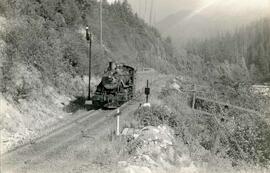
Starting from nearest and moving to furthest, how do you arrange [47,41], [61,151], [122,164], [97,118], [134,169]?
1. [134,169]
2. [122,164]
3. [61,151]
4. [97,118]
5. [47,41]

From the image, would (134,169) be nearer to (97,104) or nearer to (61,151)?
(61,151)

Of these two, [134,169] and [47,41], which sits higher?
[47,41]

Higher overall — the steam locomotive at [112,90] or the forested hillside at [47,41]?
the forested hillside at [47,41]

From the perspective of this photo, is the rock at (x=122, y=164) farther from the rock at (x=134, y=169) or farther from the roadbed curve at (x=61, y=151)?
the roadbed curve at (x=61, y=151)

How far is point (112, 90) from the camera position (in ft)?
73.2

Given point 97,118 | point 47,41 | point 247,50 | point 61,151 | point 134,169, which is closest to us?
point 134,169

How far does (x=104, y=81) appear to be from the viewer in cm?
2241

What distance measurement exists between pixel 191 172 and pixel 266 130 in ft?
13.1

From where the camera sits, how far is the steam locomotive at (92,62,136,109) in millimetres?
22156

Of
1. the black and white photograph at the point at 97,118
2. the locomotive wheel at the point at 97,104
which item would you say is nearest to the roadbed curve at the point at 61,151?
the black and white photograph at the point at 97,118

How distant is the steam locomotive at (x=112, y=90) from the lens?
872 inches

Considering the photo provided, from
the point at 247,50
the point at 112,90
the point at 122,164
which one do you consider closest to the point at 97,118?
the point at 112,90

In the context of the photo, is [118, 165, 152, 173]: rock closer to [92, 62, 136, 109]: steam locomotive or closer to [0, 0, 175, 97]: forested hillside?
[0, 0, 175, 97]: forested hillside

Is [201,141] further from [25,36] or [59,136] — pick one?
[25,36]
